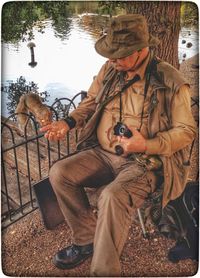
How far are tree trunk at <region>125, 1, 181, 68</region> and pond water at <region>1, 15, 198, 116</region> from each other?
0.22 ft

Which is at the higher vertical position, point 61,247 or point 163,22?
point 163,22

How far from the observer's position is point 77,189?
2.81 meters

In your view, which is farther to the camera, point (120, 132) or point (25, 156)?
point (25, 156)

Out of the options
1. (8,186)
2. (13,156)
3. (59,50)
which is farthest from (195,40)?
(8,186)

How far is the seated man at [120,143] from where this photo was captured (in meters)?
2.53

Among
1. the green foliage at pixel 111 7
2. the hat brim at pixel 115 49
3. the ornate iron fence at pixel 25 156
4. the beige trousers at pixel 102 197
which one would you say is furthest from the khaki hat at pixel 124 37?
the beige trousers at pixel 102 197

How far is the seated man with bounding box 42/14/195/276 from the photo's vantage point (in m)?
2.53

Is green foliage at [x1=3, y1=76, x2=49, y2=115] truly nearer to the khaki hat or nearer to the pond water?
the pond water

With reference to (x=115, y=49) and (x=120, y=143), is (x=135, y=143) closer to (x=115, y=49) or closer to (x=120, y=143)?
(x=120, y=143)

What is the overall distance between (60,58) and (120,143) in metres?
0.74

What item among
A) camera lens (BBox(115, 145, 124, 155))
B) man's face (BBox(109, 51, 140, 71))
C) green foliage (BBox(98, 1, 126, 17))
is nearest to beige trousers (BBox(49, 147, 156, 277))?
camera lens (BBox(115, 145, 124, 155))

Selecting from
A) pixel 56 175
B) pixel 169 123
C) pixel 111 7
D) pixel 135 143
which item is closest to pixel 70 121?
pixel 56 175

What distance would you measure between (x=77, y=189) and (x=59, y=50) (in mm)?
999

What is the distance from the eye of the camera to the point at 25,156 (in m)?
3.22
